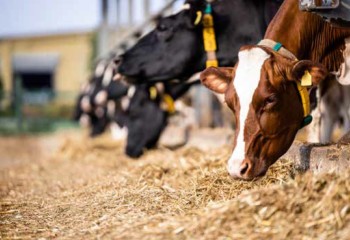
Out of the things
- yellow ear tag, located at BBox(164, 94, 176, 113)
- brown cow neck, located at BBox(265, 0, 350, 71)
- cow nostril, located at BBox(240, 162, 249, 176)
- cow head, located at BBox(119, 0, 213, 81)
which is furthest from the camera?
yellow ear tag, located at BBox(164, 94, 176, 113)

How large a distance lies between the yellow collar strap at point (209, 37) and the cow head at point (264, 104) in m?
2.22

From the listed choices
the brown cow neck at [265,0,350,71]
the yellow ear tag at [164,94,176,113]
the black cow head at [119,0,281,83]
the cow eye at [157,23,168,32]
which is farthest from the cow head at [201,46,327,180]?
the yellow ear tag at [164,94,176,113]

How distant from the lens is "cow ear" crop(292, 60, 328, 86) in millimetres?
4746

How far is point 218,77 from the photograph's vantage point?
5.20 m

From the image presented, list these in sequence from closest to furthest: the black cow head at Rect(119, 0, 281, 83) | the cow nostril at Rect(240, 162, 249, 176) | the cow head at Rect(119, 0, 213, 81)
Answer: the cow nostril at Rect(240, 162, 249, 176) < the black cow head at Rect(119, 0, 281, 83) < the cow head at Rect(119, 0, 213, 81)

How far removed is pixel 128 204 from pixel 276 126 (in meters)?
1.08

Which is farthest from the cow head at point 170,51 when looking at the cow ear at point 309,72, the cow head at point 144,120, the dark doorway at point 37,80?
the dark doorway at point 37,80

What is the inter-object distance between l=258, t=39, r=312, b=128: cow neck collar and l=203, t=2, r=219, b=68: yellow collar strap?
6.29 ft

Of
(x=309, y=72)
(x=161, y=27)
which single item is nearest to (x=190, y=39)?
(x=161, y=27)

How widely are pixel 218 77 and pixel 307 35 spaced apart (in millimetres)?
782

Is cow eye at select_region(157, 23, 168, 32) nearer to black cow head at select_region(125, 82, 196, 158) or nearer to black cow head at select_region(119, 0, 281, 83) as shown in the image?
black cow head at select_region(119, 0, 281, 83)

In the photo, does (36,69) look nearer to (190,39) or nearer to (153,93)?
(153,93)

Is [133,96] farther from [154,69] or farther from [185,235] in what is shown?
[185,235]

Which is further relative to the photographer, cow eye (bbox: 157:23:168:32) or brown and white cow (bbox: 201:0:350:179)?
cow eye (bbox: 157:23:168:32)
